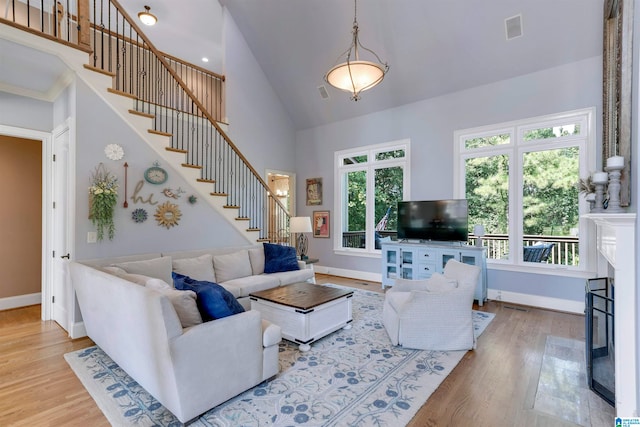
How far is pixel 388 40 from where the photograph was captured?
505cm

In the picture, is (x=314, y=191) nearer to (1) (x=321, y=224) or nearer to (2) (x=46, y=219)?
(1) (x=321, y=224)

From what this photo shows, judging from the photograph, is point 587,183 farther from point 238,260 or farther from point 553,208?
point 238,260

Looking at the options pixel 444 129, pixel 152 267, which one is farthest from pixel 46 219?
pixel 444 129

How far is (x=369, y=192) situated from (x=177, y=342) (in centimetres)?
518

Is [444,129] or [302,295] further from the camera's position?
[444,129]

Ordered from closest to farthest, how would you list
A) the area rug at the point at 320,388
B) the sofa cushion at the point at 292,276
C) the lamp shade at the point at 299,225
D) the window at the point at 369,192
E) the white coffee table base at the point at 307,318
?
1. the area rug at the point at 320,388
2. the white coffee table base at the point at 307,318
3. the sofa cushion at the point at 292,276
4. the lamp shade at the point at 299,225
5. the window at the point at 369,192

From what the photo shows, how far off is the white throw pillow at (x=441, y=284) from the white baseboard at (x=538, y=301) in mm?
1934

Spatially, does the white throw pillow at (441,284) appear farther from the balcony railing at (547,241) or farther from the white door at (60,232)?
the white door at (60,232)

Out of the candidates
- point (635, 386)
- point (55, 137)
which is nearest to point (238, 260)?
point (55, 137)

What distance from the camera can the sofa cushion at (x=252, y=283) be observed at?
13.2ft

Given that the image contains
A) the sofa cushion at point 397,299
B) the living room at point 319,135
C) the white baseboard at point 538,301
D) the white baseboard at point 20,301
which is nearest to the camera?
the sofa cushion at point 397,299

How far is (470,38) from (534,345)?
4205mm

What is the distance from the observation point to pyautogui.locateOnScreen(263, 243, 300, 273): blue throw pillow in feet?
15.9

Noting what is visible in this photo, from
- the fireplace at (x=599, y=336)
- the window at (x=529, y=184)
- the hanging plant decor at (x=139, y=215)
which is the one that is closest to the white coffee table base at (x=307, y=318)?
the hanging plant decor at (x=139, y=215)
